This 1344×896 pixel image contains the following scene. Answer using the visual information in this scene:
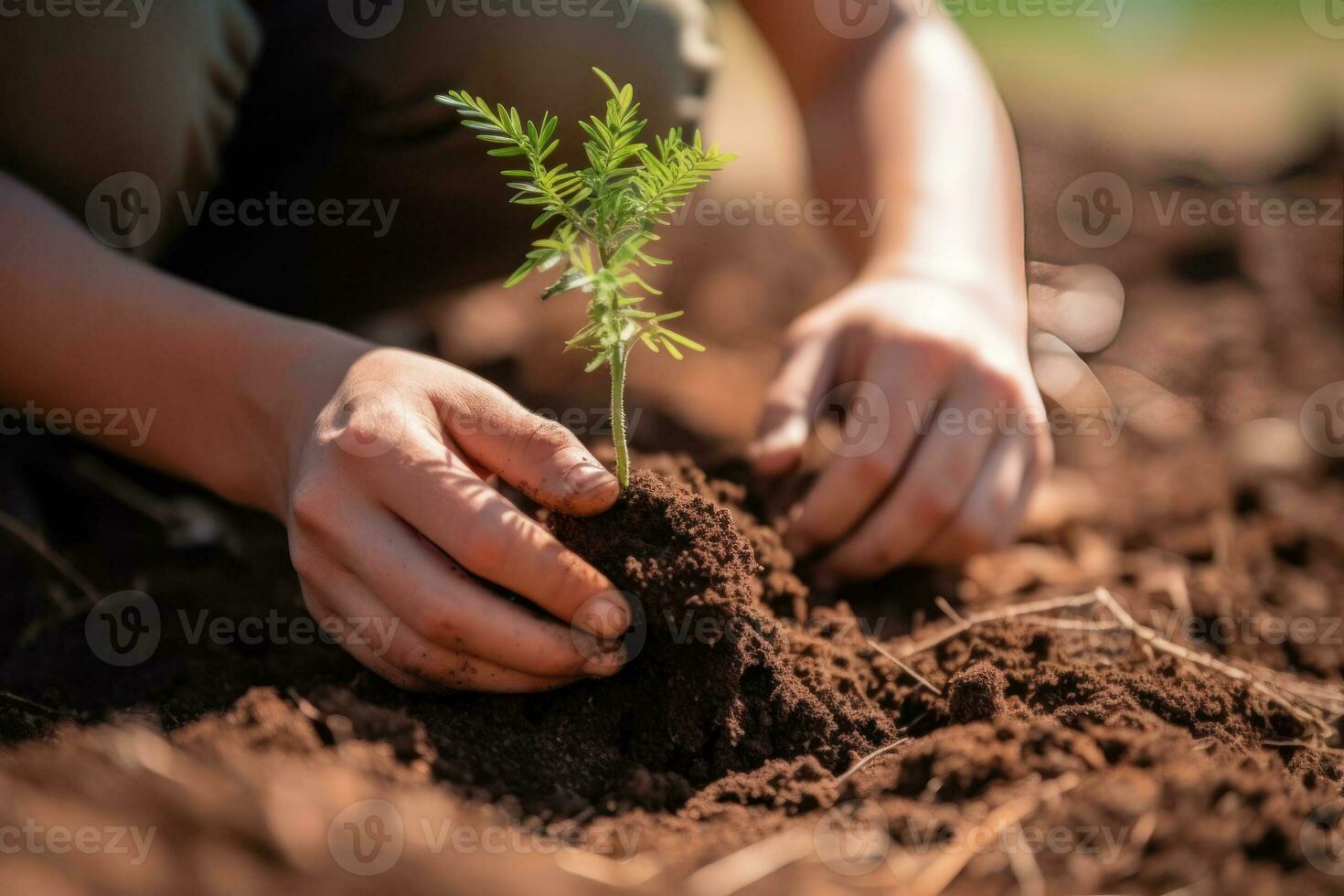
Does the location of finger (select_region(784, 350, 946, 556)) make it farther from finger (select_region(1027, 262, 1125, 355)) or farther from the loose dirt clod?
finger (select_region(1027, 262, 1125, 355))

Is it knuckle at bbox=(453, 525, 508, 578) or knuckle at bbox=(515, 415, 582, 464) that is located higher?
knuckle at bbox=(515, 415, 582, 464)

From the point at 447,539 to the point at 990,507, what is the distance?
96cm

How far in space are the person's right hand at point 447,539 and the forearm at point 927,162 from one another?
978 mm

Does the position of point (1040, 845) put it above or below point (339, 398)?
below

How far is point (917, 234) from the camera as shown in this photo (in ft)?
6.49

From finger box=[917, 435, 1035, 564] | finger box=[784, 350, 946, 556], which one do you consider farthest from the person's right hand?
finger box=[917, 435, 1035, 564]

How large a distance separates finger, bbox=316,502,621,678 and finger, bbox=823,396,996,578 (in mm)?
609

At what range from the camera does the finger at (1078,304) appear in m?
2.85

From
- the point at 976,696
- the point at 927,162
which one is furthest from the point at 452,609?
the point at 927,162

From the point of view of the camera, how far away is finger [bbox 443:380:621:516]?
1.21 metres

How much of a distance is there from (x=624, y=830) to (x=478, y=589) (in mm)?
330

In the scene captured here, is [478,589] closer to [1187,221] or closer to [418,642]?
[418,642]

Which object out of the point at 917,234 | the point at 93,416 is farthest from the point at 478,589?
the point at 917,234

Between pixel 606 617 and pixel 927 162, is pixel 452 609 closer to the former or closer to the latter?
pixel 606 617
